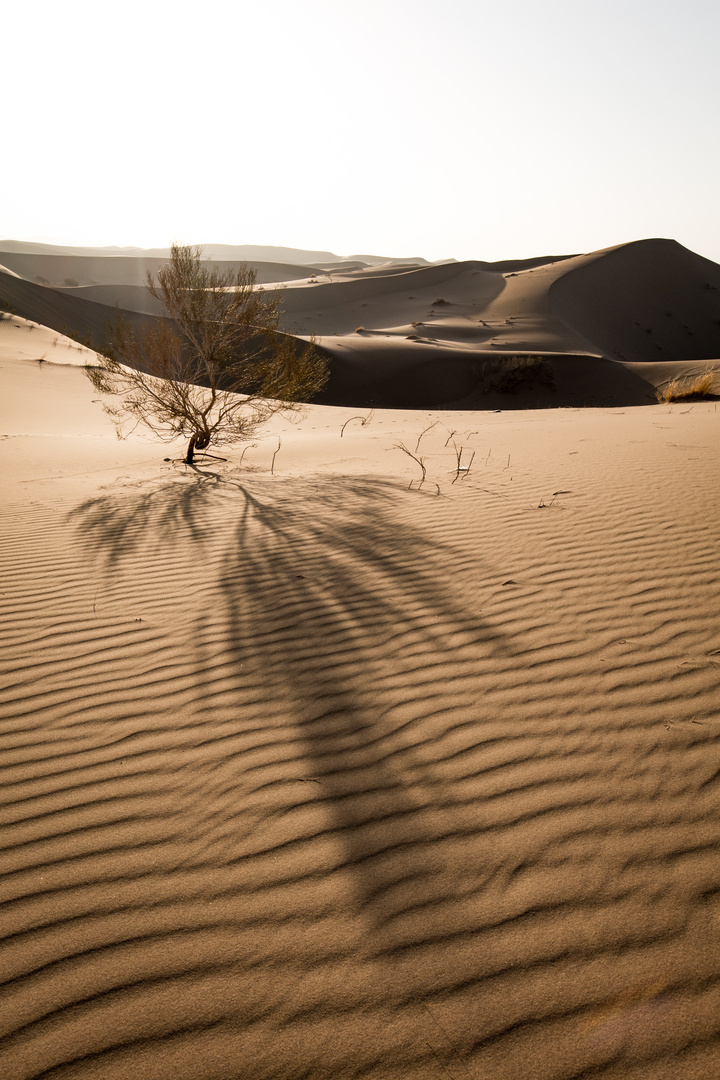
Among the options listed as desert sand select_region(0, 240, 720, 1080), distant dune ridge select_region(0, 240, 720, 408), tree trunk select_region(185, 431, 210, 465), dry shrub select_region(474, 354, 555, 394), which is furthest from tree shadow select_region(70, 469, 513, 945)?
dry shrub select_region(474, 354, 555, 394)

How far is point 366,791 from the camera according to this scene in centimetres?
232

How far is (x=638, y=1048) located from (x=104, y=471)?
351 inches

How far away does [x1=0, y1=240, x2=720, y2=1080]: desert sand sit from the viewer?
5.15 feet

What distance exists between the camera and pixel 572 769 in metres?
2.38

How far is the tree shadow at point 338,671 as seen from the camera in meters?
2.11

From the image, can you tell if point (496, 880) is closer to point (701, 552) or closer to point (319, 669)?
point (319, 669)

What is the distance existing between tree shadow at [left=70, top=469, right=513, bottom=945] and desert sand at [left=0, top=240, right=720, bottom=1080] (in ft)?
0.05

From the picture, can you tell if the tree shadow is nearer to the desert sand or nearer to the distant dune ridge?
the desert sand

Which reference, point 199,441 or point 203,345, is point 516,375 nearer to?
point 199,441

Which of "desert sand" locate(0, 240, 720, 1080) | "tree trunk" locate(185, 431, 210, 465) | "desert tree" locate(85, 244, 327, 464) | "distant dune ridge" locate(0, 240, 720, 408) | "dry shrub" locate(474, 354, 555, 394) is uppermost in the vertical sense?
"distant dune ridge" locate(0, 240, 720, 408)

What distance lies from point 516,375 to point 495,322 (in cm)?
1715

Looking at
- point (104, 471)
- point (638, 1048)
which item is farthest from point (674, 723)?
point (104, 471)

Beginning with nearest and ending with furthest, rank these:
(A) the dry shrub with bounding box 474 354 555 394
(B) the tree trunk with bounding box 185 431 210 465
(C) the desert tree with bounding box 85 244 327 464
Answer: (C) the desert tree with bounding box 85 244 327 464 < (B) the tree trunk with bounding box 185 431 210 465 < (A) the dry shrub with bounding box 474 354 555 394

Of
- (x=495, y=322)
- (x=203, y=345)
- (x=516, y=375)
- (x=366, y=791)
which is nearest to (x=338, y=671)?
(x=366, y=791)
